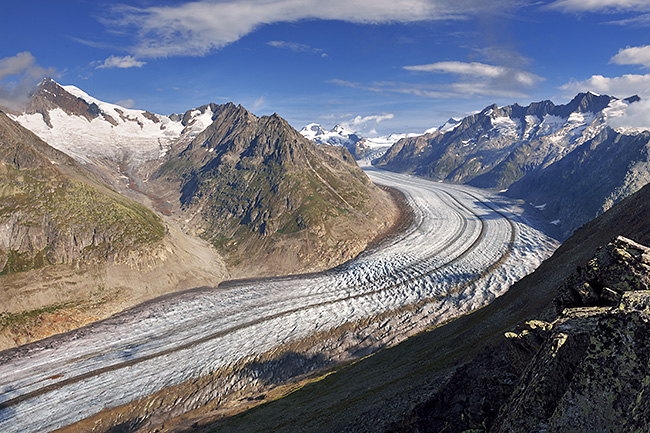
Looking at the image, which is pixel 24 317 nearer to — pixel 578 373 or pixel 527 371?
pixel 527 371

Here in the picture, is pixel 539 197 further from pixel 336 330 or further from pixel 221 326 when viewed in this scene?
pixel 221 326

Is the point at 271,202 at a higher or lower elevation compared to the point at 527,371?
higher

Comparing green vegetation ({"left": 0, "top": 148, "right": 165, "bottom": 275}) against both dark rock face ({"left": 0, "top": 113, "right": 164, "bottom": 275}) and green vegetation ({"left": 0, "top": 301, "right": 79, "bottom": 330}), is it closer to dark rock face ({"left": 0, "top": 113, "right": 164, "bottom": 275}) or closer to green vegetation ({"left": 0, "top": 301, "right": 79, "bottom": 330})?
dark rock face ({"left": 0, "top": 113, "right": 164, "bottom": 275})

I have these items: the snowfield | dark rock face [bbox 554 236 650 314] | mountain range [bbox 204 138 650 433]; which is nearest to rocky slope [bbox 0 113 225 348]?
the snowfield

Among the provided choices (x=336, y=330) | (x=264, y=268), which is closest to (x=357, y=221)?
(x=264, y=268)

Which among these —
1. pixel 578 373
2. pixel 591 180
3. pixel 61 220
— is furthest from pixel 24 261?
pixel 591 180
